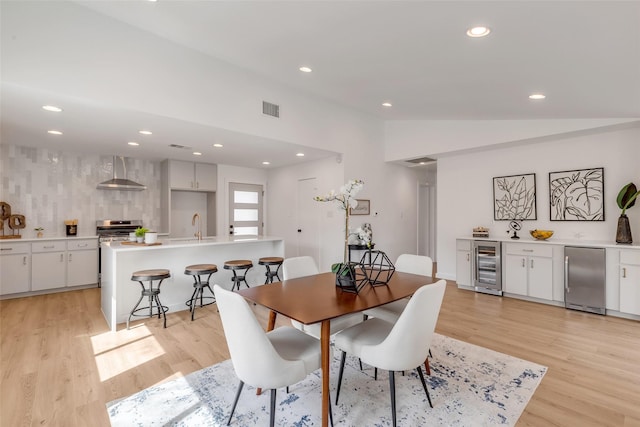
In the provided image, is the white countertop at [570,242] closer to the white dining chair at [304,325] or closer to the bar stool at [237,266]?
the white dining chair at [304,325]

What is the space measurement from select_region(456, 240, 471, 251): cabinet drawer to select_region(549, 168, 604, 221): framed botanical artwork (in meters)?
1.22

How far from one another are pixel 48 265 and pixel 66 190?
134 cm

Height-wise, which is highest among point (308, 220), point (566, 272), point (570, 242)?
point (308, 220)

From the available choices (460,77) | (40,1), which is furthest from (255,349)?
(40,1)

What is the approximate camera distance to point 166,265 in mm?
3943

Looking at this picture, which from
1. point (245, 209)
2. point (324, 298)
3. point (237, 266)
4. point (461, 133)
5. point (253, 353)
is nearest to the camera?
point (253, 353)

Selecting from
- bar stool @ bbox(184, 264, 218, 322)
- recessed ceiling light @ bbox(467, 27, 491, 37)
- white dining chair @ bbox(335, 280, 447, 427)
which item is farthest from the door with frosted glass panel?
recessed ceiling light @ bbox(467, 27, 491, 37)

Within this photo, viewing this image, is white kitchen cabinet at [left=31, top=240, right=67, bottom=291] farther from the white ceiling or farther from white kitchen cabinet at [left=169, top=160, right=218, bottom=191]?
white kitchen cabinet at [left=169, top=160, right=218, bottom=191]

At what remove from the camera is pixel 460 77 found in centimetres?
296

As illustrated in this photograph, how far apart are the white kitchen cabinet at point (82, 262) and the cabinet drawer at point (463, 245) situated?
20.5 ft

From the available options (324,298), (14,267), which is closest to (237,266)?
(324,298)

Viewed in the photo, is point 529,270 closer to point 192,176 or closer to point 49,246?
point 192,176

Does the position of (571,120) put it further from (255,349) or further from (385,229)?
(255,349)

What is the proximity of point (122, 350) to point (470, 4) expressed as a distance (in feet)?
13.0
